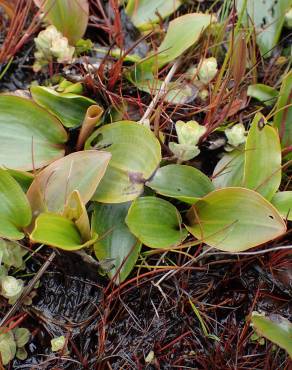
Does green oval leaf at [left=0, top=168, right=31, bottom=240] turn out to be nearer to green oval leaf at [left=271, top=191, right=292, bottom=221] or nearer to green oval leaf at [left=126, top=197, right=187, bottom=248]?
green oval leaf at [left=126, top=197, right=187, bottom=248]

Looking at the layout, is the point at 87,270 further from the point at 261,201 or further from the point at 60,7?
the point at 60,7

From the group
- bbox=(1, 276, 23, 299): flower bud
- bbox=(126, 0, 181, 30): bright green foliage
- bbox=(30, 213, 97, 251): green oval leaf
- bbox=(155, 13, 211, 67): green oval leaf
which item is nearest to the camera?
bbox=(30, 213, 97, 251): green oval leaf

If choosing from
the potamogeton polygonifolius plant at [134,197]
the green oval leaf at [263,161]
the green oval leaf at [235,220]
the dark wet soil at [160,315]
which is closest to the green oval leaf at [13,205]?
the potamogeton polygonifolius plant at [134,197]

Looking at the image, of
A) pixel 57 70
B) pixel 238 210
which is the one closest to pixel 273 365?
pixel 238 210

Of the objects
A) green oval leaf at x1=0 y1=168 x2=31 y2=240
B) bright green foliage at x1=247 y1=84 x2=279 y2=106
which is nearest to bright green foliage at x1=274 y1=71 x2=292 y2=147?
bright green foliage at x1=247 y1=84 x2=279 y2=106

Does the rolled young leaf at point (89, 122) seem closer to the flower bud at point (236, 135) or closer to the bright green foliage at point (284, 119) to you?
the flower bud at point (236, 135)

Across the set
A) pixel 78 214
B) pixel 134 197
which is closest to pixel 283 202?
pixel 134 197
